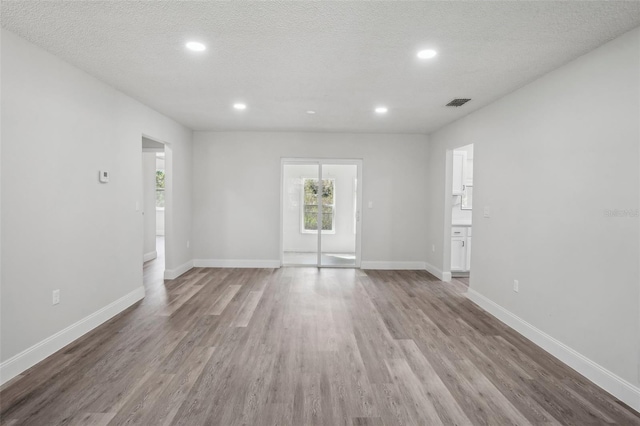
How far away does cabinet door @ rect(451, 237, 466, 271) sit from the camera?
5590mm

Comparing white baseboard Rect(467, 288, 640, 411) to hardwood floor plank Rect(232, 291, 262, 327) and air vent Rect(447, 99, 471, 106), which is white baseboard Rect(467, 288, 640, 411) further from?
hardwood floor plank Rect(232, 291, 262, 327)

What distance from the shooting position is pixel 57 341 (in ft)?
9.07

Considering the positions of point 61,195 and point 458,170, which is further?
point 458,170

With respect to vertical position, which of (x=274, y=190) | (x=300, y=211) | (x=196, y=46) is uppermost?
(x=196, y=46)

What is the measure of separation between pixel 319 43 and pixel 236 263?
4.49m

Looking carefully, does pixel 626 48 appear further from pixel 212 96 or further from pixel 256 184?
pixel 256 184

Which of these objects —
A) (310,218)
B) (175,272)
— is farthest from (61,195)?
(310,218)

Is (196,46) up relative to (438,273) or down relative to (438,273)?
up

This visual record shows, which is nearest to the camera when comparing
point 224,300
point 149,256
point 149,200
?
point 224,300

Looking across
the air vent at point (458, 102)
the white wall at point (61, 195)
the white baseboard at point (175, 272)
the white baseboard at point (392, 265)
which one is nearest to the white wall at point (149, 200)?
the white baseboard at point (175, 272)

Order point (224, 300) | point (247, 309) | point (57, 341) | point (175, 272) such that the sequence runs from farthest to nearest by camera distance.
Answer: point (175, 272), point (224, 300), point (247, 309), point (57, 341)

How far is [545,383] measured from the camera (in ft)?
7.80

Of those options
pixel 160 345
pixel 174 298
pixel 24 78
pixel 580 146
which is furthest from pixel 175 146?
pixel 580 146

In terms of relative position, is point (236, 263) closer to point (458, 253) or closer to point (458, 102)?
point (458, 253)
